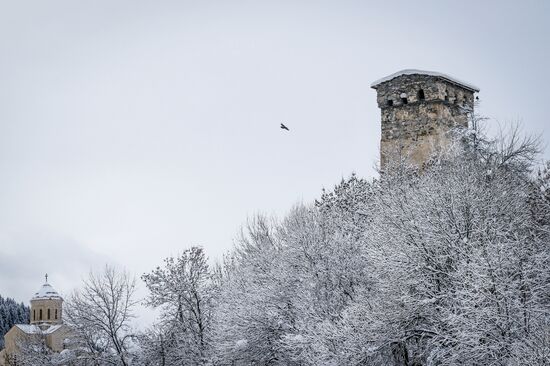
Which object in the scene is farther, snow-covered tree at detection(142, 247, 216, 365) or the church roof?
the church roof

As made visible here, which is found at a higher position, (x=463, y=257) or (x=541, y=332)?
(x=463, y=257)

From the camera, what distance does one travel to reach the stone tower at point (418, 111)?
96.1 feet

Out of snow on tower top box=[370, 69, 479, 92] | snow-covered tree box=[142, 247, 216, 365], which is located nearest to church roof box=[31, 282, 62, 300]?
snow-covered tree box=[142, 247, 216, 365]

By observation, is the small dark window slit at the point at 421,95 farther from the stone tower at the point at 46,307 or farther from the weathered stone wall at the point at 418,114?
the stone tower at the point at 46,307

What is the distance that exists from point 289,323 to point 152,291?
9595 mm

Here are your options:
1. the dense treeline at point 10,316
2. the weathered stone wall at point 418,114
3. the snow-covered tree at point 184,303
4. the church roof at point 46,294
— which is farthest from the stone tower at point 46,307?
the weathered stone wall at point 418,114

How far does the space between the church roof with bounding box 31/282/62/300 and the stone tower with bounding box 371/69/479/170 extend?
48189 millimetres

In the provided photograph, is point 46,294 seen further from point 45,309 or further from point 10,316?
point 10,316

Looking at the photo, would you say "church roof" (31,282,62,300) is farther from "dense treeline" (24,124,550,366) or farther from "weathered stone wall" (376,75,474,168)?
"weathered stone wall" (376,75,474,168)

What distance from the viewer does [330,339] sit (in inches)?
828

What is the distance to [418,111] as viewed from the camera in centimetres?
2959

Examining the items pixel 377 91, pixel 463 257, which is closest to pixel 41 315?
pixel 377 91

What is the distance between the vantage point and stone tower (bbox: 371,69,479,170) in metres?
29.3

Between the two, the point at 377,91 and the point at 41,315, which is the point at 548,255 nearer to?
the point at 377,91
